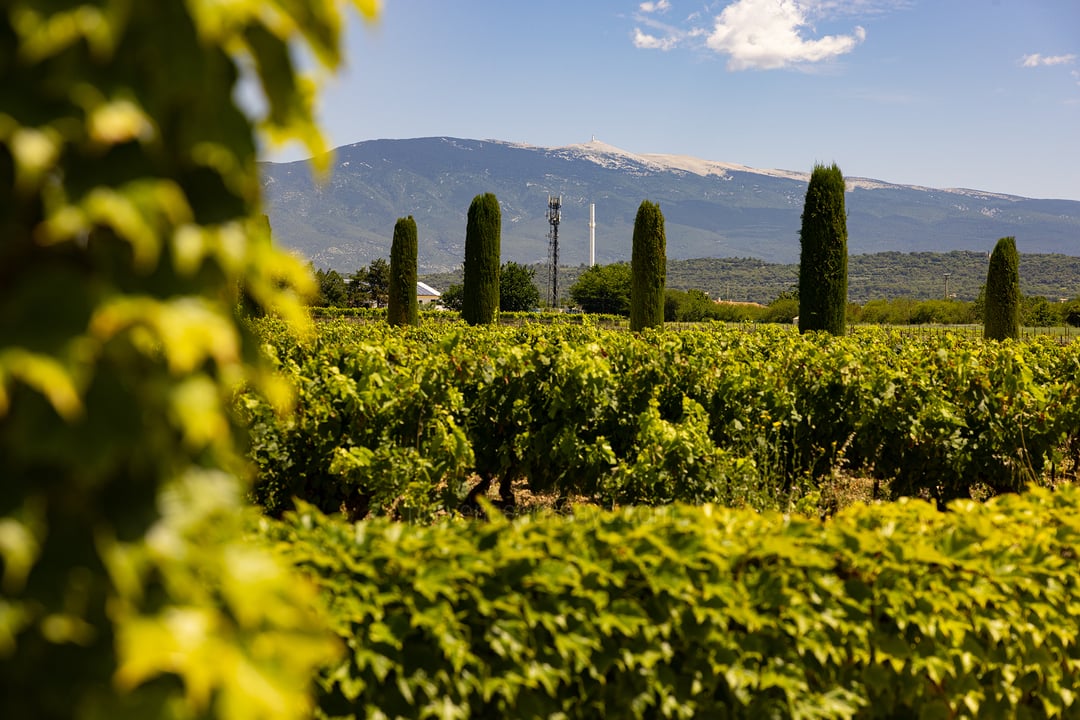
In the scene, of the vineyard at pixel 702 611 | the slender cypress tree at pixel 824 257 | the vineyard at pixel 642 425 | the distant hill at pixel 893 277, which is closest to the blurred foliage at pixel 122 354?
the vineyard at pixel 702 611

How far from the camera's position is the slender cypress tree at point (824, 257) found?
19.5 m

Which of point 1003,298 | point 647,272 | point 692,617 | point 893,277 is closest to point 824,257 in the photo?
point 647,272

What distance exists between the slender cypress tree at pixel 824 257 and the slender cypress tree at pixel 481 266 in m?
8.60

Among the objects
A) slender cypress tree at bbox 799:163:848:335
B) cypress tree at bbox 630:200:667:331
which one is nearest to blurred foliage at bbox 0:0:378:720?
slender cypress tree at bbox 799:163:848:335

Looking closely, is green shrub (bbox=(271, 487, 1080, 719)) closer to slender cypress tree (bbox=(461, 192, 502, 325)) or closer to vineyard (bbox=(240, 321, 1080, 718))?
vineyard (bbox=(240, 321, 1080, 718))

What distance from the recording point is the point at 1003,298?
2145cm

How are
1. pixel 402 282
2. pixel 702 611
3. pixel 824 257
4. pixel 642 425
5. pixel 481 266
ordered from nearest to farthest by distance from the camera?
pixel 702 611 → pixel 642 425 → pixel 824 257 → pixel 481 266 → pixel 402 282

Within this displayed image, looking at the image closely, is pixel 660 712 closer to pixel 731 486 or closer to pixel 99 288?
pixel 99 288

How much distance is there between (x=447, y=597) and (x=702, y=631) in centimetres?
85

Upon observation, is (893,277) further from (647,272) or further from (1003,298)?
(647,272)

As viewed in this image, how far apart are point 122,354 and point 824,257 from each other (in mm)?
20254

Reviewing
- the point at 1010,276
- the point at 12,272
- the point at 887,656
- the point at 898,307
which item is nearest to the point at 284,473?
the point at 887,656

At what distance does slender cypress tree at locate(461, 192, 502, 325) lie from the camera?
23.8m

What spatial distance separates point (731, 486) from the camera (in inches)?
231
